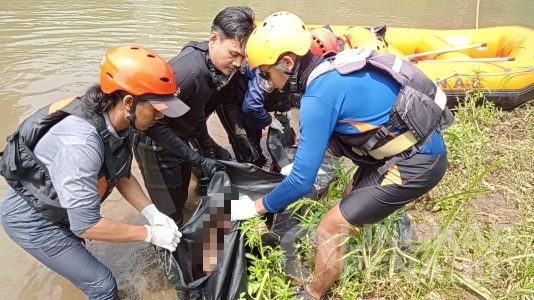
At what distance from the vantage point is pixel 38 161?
6.77 feet

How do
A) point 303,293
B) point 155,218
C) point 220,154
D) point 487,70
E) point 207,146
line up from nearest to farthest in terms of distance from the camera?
point 303,293 → point 155,218 → point 207,146 → point 220,154 → point 487,70

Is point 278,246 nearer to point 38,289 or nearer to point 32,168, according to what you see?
point 32,168

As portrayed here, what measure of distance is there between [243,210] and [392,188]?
0.85 m

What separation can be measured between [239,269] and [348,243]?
0.69 metres

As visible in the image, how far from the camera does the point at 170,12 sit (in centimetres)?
1071

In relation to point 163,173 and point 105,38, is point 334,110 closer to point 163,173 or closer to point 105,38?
point 163,173

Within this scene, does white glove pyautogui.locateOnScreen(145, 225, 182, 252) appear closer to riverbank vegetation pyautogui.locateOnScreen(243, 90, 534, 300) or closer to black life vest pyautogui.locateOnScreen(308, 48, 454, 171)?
riverbank vegetation pyautogui.locateOnScreen(243, 90, 534, 300)

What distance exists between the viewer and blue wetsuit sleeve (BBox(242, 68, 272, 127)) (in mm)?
3771

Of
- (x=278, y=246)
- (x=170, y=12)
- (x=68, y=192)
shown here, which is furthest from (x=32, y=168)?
(x=170, y=12)

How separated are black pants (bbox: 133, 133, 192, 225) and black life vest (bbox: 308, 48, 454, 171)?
1.56m

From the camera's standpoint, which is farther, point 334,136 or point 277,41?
point 334,136

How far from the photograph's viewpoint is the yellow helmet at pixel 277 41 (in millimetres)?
2158

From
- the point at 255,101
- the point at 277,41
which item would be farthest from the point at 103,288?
the point at 255,101

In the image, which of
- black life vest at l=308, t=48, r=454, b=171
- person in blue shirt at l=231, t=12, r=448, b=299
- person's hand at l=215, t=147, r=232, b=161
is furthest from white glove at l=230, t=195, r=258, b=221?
person's hand at l=215, t=147, r=232, b=161
